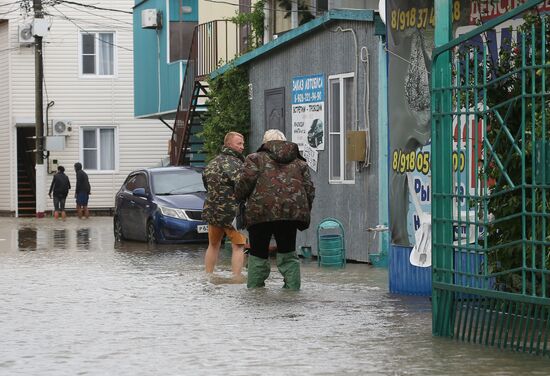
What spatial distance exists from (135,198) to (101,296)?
12444mm

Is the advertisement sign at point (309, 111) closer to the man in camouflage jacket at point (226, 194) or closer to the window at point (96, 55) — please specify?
the man in camouflage jacket at point (226, 194)

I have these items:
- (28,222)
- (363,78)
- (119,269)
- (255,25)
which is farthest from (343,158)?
(28,222)

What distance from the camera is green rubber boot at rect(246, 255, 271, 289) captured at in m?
15.8

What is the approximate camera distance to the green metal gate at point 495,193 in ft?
32.9

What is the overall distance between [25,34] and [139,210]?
22.1 metres

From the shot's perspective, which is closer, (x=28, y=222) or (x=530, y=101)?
(x=530, y=101)

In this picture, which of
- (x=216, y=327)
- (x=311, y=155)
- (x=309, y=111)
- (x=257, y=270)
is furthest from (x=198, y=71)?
(x=216, y=327)

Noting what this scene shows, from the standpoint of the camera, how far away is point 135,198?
27922 mm

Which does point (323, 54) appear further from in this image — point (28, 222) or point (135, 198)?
point (28, 222)

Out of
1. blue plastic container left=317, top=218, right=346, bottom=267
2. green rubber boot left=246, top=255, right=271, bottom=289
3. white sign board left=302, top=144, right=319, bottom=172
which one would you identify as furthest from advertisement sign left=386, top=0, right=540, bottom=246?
white sign board left=302, top=144, right=319, bottom=172

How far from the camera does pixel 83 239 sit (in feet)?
99.1

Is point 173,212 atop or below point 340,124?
below

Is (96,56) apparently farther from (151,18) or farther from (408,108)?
(408,108)

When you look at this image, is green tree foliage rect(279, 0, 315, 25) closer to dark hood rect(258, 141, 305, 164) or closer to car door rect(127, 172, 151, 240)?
car door rect(127, 172, 151, 240)
